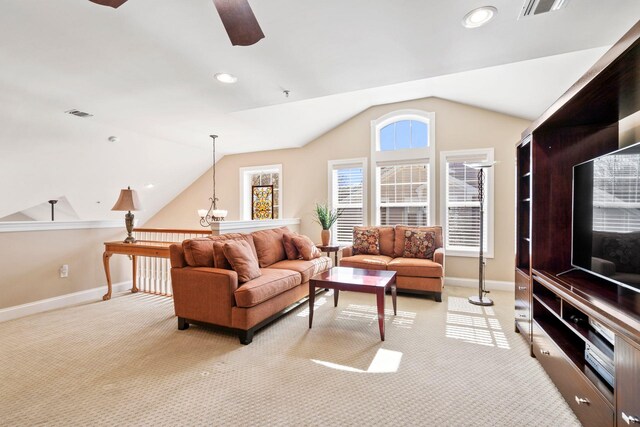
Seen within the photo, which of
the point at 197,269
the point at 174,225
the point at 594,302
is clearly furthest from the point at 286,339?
the point at 174,225

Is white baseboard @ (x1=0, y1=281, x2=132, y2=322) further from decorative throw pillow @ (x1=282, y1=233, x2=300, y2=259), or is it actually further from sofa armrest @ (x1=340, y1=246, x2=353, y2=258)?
sofa armrest @ (x1=340, y1=246, x2=353, y2=258)

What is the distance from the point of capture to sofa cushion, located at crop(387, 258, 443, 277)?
3.85 m

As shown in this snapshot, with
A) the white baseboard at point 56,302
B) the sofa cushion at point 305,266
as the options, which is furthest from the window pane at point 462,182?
the white baseboard at point 56,302

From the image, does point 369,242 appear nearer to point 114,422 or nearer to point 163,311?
point 163,311

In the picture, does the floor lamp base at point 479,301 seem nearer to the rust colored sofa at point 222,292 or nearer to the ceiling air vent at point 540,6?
the rust colored sofa at point 222,292

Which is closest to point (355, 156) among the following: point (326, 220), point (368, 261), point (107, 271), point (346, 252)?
point (326, 220)

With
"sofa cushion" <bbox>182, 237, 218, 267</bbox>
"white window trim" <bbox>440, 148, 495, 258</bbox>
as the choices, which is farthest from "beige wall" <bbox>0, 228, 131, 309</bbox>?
"white window trim" <bbox>440, 148, 495, 258</bbox>

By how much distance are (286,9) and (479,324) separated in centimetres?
330

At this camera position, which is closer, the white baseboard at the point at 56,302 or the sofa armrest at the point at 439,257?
the white baseboard at the point at 56,302

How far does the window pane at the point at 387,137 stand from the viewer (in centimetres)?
514

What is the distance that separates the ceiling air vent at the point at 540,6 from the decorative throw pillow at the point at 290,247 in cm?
324

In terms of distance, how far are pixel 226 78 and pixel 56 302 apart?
11.1ft

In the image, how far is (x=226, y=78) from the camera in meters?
2.80

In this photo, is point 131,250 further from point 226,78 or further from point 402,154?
point 402,154
